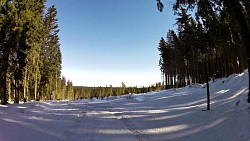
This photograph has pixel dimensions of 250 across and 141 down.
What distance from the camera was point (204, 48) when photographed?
21.7 m

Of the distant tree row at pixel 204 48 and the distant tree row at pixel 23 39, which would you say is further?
the distant tree row at pixel 23 39

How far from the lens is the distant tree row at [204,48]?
17.3m

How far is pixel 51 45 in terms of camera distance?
165ft

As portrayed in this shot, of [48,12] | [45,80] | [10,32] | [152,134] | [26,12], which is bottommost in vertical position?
[152,134]

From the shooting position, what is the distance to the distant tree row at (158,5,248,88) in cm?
1728

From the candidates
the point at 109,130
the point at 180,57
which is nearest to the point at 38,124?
the point at 109,130

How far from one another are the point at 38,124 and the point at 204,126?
9.46 m

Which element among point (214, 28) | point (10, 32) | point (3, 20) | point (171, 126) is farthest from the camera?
point (10, 32)

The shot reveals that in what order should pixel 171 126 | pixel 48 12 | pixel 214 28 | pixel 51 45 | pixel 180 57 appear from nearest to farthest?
pixel 171 126 < pixel 214 28 < pixel 48 12 < pixel 51 45 < pixel 180 57

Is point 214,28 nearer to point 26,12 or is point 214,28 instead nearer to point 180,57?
point 26,12

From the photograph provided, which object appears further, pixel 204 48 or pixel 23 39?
pixel 23 39

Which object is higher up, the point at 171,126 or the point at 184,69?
the point at 184,69

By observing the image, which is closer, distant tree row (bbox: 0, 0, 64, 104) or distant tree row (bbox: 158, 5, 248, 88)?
distant tree row (bbox: 158, 5, 248, 88)

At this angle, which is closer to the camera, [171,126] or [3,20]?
[171,126]
